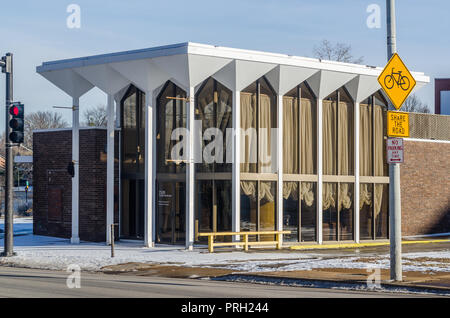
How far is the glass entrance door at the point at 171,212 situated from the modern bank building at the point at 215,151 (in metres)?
0.05

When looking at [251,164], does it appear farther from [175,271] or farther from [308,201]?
[175,271]

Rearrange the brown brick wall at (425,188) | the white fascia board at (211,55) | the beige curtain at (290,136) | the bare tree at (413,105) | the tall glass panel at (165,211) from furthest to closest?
the bare tree at (413,105), the brown brick wall at (425,188), the beige curtain at (290,136), the tall glass panel at (165,211), the white fascia board at (211,55)

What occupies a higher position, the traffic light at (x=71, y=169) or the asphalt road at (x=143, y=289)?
the traffic light at (x=71, y=169)

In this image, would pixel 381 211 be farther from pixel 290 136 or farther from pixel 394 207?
pixel 394 207

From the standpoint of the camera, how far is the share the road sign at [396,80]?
54.7 feet

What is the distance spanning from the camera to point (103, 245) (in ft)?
94.3

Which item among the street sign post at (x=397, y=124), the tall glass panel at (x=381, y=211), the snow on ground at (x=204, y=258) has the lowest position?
the snow on ground at (x=204, y=258)

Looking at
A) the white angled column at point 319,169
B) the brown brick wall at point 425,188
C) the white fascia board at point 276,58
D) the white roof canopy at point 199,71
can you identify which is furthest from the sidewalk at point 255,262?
the white fascia board at point 276,58

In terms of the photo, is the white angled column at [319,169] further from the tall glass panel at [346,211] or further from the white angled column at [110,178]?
the white angled column at [110,178]

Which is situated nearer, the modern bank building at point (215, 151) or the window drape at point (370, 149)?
the modern bank building at point (215, 151)

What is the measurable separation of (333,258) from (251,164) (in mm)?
5794

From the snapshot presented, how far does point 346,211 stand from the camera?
31.0 m

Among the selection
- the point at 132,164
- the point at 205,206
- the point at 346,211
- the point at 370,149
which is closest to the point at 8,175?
the point at 132,164
